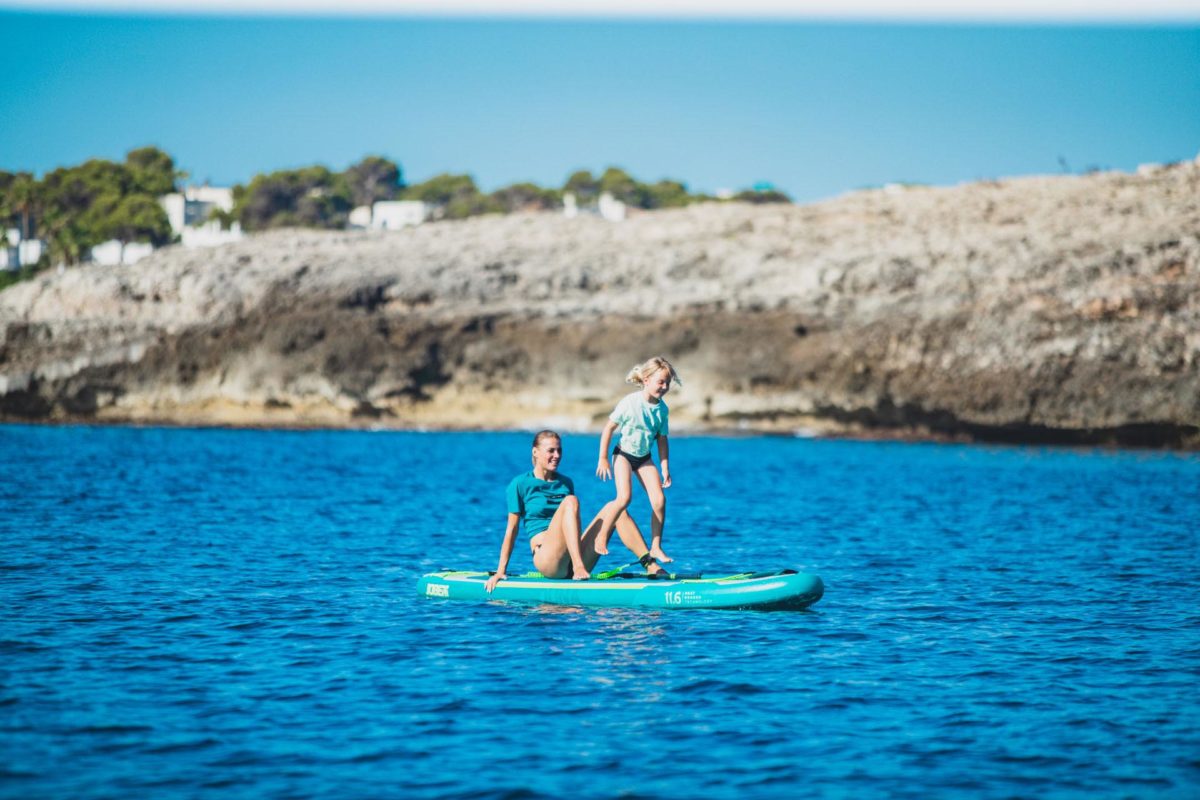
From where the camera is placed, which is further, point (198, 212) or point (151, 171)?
point (198, 212)

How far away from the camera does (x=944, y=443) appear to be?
50.8 metres

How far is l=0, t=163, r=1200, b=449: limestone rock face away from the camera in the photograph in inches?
1933

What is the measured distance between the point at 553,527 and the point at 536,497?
0.35 m

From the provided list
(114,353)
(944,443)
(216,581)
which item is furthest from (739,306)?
(216,581)

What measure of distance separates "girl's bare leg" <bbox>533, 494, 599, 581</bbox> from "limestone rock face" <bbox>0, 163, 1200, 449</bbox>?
123ft

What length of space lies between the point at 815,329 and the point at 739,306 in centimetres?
360

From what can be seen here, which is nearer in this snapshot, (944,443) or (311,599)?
(311,599)

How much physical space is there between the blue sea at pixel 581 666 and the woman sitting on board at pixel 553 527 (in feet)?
1.72

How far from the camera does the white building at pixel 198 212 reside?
10975cm

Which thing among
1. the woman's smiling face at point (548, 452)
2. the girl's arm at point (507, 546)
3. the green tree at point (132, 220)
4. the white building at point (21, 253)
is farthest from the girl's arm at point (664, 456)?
the white building at point (21, 253)

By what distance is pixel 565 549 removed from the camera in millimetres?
14031

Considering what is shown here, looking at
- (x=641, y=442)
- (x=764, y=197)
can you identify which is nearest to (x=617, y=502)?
(x=641, y=442)

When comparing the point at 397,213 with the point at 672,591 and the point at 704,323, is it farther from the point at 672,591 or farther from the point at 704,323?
the point at 672,591

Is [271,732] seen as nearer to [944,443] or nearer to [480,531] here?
[480,531]
